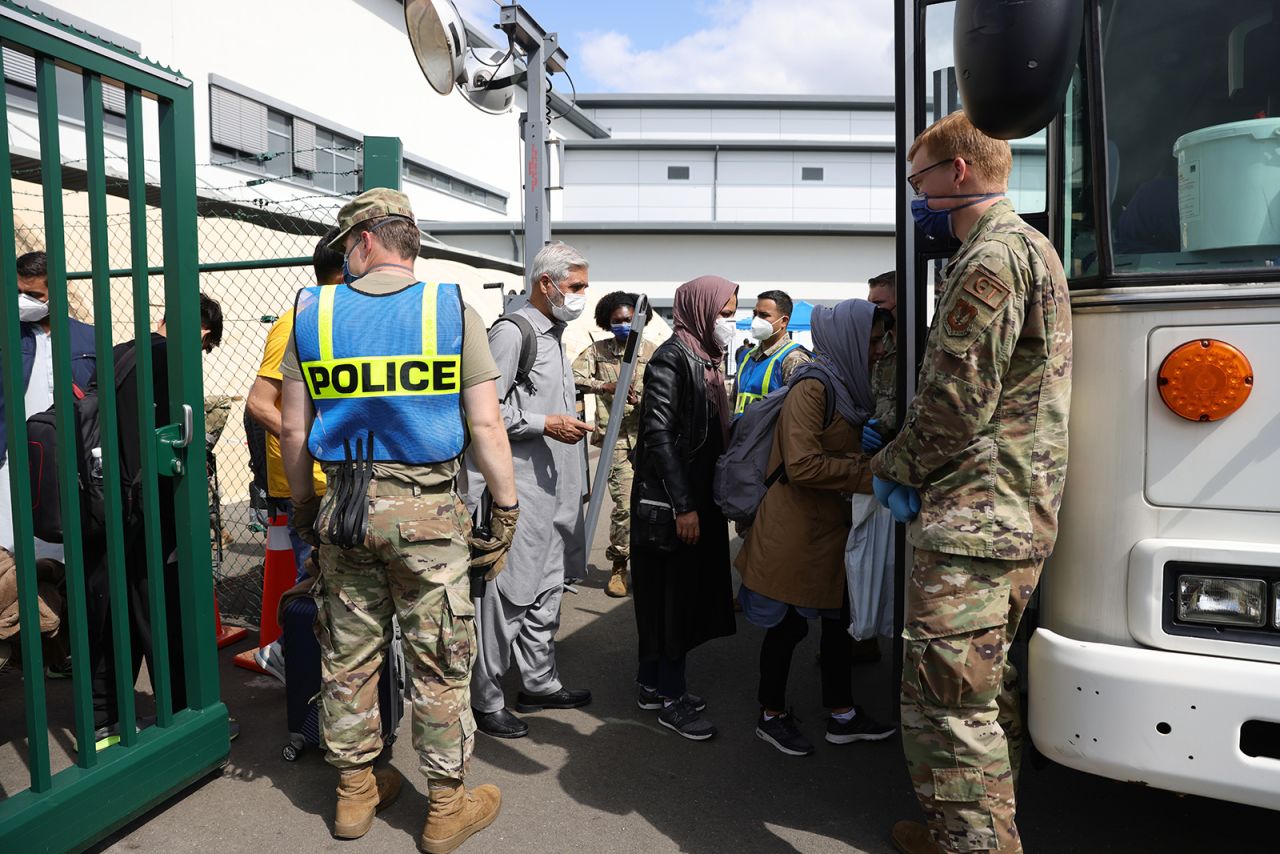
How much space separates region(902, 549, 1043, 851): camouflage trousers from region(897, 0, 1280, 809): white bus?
114mm

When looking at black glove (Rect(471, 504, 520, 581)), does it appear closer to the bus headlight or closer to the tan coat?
the tan coat

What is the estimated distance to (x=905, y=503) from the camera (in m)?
2.57

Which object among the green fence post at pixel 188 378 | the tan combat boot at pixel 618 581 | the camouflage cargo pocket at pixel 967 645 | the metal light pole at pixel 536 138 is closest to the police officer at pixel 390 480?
the green fence post at pixel 188 378

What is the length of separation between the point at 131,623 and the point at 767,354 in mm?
3997

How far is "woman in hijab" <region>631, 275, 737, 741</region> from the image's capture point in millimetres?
3654

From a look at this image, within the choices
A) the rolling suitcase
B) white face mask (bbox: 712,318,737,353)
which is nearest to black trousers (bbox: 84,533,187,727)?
the rolling suitcase

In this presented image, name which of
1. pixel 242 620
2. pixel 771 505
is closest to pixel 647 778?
pixel 771 505

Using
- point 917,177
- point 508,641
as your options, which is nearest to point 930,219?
point 917,177

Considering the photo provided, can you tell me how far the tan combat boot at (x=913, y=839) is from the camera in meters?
2.75

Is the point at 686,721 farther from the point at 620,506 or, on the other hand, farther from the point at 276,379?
the point at 620,506

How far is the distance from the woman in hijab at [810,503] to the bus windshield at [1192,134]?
1.23 m

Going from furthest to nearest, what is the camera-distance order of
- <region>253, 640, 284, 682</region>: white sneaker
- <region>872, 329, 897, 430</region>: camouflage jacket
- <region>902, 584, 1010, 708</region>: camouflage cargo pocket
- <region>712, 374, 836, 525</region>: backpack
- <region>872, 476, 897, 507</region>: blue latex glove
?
<region>253, 640, 284, 682</region>: white sneaker < <region>712, 374, 836, 525</region>: backpack < <region>872, 329, 897, 430</region>: camouflage jacket < <region>872, 476, 897, 507</region>: blue latex glove < <region>902, 584, 1010, 708</region>: camouflage cargo pocket

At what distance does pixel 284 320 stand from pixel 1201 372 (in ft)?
10.9

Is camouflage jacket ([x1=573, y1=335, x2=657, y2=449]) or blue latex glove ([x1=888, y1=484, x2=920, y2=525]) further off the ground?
camouflage jacket ([x1=573, y1=335, x2=657, y2=449])
